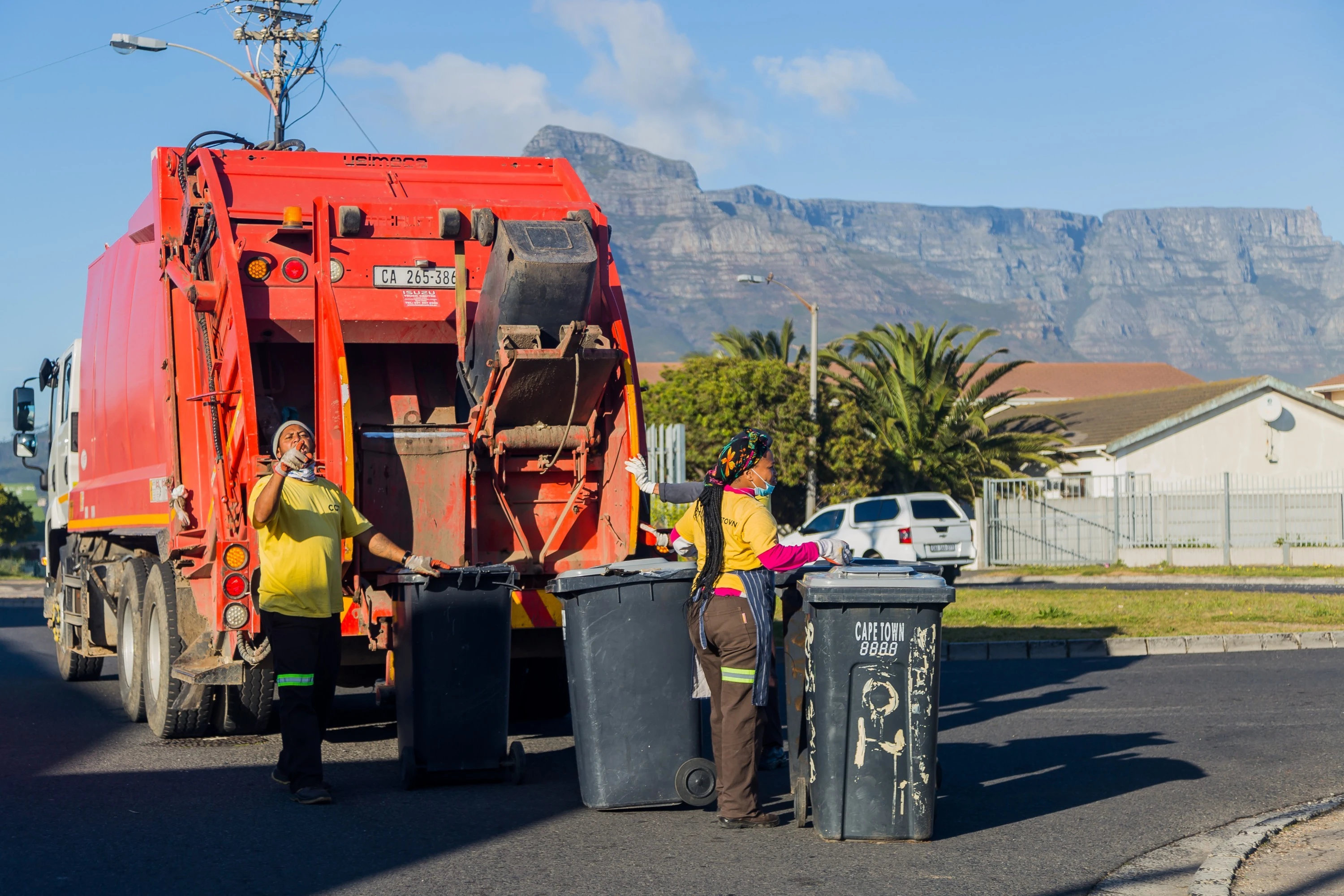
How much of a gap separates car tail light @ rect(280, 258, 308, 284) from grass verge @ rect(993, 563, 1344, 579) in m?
20.4

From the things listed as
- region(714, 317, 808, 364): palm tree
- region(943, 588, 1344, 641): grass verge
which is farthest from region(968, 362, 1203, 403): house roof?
region(943, 588, 1344, 641): grass verge

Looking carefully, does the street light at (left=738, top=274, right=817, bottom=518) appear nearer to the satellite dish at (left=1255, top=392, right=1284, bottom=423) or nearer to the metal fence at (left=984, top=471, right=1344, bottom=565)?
the metal fence at (left=984, top=471, right=1344, bottom=565)

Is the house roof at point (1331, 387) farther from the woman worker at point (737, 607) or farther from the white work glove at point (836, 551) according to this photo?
the woman worker at point (737, 607)

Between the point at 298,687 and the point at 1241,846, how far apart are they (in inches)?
167

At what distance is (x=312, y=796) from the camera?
7039 millimetres

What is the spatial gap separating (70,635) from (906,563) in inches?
353

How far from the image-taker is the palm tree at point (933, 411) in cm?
3566

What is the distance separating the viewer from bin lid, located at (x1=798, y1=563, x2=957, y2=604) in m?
6.15

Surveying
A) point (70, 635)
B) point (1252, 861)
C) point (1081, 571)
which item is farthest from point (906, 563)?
point (1081, 571)

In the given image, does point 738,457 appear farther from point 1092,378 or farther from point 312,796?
point 1092,378

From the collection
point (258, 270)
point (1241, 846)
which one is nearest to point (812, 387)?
point (258, 270)

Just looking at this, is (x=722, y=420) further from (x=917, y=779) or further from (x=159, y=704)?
(x=917, y=779)

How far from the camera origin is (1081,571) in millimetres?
28719

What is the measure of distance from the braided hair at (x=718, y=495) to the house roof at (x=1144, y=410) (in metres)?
31.5
